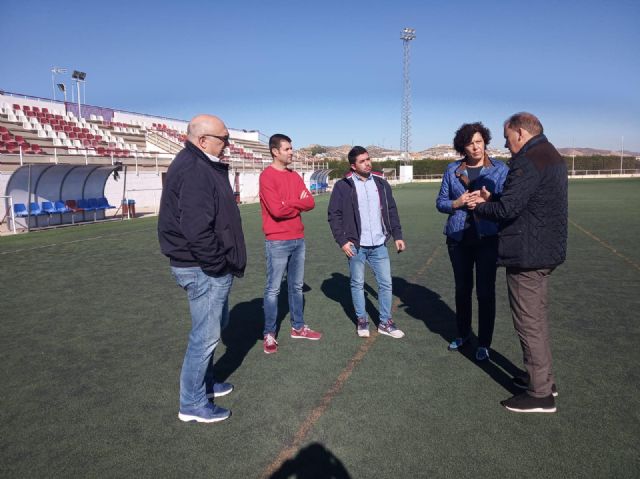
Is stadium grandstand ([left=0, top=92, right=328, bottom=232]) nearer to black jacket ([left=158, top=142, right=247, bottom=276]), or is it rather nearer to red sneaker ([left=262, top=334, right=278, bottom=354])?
red sneaker ([left=262, top=334, right=278, bottom=354])

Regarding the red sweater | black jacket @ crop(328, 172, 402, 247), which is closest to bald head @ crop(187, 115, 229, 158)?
the red sweater

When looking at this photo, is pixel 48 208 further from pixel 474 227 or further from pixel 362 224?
pixel 474 227

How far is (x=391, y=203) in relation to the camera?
4.95 meters

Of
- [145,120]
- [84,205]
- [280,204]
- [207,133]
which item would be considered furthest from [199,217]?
[145,120]

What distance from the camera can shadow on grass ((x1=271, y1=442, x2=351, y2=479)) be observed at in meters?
2.63

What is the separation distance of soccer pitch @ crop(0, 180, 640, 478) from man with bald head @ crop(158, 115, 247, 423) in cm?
46

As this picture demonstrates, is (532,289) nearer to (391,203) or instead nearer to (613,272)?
(391,203)

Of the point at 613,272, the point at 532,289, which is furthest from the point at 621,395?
the point at 613,272

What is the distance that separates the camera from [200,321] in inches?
119

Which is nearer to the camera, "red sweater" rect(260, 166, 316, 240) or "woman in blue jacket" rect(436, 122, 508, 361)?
"woman in blue jacket" rect(436, 122, 508, 361)

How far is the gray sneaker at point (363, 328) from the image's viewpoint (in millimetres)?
4840

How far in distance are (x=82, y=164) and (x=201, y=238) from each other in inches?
640

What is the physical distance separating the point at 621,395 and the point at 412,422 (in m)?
1.71

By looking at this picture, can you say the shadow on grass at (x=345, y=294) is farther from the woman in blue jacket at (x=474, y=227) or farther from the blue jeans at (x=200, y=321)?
the blue jeans at (x=200, y=321)
